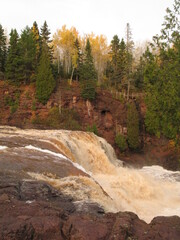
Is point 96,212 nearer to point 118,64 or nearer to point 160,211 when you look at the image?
point 160,211

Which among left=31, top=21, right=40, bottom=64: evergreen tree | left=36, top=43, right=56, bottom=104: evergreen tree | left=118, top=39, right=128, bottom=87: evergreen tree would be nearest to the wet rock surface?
left=36, top=43, right=56, bottom=104: evergreen tree

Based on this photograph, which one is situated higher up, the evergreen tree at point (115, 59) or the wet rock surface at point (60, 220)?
the evergreen tree at point (115, 59)

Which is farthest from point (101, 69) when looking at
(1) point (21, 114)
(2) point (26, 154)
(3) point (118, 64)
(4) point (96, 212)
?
(4) point (96, 212)

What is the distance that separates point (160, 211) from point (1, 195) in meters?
5.99

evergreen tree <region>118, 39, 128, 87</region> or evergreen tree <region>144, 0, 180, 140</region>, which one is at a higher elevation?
evergreen tree <region>118, 39, 128, 87</region>

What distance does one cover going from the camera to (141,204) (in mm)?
9367

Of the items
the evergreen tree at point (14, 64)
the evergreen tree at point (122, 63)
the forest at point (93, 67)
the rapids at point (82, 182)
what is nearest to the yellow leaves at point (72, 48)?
the forest at point (93, 67)

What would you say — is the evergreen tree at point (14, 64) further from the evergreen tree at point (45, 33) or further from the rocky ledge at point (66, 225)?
the rocky ledge at point (66, 225)

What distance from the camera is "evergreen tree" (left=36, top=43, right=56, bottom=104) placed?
31305 mm

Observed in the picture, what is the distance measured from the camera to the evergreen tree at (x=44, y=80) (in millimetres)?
31305

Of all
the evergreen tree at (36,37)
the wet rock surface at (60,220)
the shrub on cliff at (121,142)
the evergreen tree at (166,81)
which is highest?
the evergreen tree at (36,37)

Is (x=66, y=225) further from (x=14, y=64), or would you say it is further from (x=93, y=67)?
(x=93, y=67)

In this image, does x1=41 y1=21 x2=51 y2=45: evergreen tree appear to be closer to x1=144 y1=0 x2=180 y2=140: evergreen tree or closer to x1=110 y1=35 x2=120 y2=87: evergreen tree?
x1=110 y1=35 x2=120 y2=87: evergreen tree

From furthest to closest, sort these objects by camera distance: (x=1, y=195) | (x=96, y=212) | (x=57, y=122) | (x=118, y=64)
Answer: (x=118, y=64) → (x=57, y=122) → (x=96, y=212) → (x=1, y=195)
